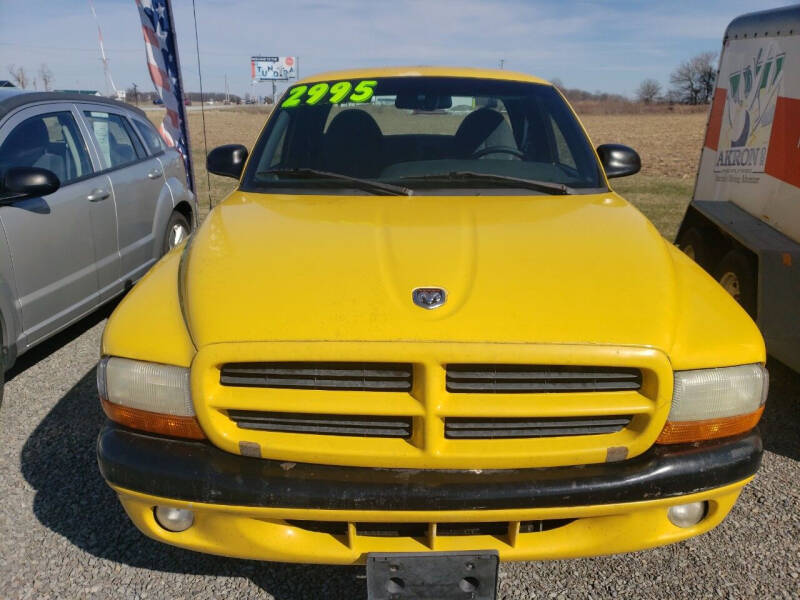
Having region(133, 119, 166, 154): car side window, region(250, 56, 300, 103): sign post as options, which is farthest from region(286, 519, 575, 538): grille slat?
region(250, 56, 300, 103): sign post

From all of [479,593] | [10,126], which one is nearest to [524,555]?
[479,593]

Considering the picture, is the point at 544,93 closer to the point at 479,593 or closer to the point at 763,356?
the point at 763,356

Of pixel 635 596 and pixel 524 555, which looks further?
pixel 635 596

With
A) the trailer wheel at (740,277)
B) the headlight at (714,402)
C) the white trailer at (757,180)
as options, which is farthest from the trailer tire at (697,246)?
the headlight at (714,402)

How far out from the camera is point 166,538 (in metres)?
2.18

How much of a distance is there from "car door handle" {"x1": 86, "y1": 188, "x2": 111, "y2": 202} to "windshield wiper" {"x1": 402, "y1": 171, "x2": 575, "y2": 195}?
2.59 metres

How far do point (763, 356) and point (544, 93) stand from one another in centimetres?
211

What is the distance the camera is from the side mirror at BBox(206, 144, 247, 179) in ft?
12.2

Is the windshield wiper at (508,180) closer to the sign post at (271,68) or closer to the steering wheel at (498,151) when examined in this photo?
the steering wheel at (498,151)

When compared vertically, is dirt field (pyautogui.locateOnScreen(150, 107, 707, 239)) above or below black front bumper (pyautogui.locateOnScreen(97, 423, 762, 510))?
below

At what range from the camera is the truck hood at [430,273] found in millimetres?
1990

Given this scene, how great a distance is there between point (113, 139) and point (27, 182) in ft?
5.82

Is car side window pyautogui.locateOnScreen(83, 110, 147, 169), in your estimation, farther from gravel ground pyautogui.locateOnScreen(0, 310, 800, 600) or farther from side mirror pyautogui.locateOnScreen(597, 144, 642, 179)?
side mirror pyautogui.locateOnScreen(597, 144, 642, 179)

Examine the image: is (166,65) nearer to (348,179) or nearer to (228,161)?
(228,161)
